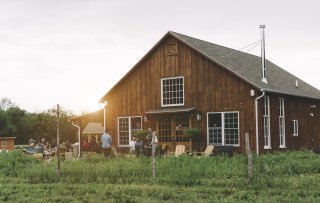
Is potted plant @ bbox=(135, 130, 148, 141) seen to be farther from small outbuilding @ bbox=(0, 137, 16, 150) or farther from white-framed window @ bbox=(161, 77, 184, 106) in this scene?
small outbuilding @ bbox=(0, 137, 16, 150)

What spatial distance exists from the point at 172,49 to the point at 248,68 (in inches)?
200

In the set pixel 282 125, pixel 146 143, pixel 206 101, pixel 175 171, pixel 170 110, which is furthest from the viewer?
pixel 282 125

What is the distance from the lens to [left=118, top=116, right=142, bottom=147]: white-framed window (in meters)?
29.8

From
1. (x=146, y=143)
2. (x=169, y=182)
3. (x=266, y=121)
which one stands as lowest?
(x=169, y=182)

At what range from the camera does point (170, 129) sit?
92.8ft

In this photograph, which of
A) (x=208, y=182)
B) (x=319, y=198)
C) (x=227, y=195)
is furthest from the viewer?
(x=208, y=182)

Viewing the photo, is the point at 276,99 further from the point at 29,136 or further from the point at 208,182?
the point at 29,136

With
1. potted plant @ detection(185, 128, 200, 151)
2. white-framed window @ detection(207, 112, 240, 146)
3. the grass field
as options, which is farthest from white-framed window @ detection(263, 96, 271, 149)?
the grass field

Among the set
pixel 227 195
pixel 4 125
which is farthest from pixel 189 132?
pixel 4 125

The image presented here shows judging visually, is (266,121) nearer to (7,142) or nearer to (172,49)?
(172,49)

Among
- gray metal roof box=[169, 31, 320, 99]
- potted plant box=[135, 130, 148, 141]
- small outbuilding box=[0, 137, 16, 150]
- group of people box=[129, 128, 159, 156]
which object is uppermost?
gray metal roof box=[169, 31, 320, 99]

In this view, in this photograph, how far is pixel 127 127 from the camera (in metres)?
30.2

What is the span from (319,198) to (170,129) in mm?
17707

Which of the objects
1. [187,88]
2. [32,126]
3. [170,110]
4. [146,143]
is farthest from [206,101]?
[32,126]
